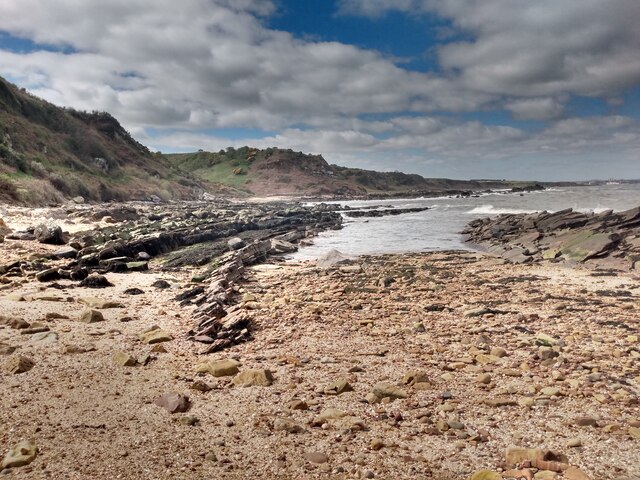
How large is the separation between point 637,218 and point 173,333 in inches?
946

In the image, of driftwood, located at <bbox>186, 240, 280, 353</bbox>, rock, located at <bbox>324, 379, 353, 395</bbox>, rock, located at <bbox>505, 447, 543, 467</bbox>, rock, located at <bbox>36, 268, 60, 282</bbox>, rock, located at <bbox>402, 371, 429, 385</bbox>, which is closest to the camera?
rock, located at <bbox>505, 447, 543, 467</bbox>

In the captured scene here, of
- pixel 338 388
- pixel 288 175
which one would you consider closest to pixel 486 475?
pixel 338 388

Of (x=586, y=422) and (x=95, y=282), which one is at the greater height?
(x=95, y=282)

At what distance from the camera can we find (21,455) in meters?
4.34

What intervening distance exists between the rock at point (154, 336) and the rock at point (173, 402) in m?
2.65

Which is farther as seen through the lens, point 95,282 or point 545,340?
point 95,282

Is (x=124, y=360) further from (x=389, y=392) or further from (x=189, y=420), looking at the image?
(x=389, y=392)

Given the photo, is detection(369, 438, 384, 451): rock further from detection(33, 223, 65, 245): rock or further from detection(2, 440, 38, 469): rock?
detection(33, 223, 65, 245): rock

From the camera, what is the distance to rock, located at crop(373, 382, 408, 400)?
20.1 feet

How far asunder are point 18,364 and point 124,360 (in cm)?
153

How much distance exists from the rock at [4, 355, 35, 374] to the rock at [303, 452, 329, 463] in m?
4.82

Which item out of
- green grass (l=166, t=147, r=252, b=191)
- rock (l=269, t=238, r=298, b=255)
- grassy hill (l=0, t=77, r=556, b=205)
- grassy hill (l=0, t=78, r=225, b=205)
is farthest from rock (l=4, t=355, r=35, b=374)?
green grass (l=166, t=147, r=252, b=191)

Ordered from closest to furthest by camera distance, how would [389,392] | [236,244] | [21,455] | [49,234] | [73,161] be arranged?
1. [21,455]
2. [389,392]
3. [49,234]
4. [236,244]
5. [73,161]

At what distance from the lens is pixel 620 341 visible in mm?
8055
